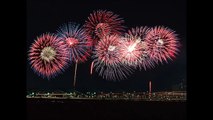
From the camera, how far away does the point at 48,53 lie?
114 feet

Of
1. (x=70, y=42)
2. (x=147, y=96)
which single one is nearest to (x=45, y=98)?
(x=147, y=96)

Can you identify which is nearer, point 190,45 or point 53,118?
point 190,45

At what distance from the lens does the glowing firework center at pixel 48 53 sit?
34.3 meters

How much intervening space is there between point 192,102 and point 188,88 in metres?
0.28

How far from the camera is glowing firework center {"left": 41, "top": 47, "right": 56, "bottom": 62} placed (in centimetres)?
3428

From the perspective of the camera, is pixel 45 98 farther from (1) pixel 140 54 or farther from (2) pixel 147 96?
(1) pixel 140 54

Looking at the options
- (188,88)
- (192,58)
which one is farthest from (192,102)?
(192,58)

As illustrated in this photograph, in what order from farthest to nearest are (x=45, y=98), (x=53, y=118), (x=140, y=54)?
(x=45, y=98), (x=53, y=118), (x=140, y=54)

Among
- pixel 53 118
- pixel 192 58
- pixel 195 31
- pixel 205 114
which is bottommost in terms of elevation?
pixel 53 118

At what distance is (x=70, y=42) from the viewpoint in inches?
1362

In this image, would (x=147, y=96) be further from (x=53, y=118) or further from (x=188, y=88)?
(x=188, y=88)

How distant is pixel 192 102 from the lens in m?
6.93

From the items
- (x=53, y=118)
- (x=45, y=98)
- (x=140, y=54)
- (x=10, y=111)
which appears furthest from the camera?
(x=45, y=98)

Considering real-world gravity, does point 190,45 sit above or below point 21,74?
above
